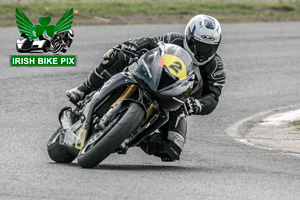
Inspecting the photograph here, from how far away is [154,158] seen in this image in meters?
8.00

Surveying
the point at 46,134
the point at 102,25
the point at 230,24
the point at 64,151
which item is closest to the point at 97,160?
the point at 64,151

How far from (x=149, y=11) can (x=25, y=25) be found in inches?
220

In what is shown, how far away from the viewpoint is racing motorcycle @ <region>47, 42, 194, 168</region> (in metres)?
6.34

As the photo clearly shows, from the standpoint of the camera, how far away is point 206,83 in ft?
25.3

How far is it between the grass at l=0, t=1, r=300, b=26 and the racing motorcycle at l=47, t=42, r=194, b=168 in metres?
12.1

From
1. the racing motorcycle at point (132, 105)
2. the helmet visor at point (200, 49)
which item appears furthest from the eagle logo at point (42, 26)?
Answer: the racing motorcycle at point (132, 105)

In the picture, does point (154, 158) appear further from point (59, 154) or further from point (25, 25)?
point (25, 25)

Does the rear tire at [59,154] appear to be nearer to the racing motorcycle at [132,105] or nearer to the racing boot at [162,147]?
the racing motorcycle at [132,105]

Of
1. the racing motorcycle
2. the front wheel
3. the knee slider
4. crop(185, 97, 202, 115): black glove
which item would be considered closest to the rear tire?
the racing motorcycle

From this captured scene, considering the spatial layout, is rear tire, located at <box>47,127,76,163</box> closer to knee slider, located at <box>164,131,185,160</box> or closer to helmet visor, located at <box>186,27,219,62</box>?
knee slider, located at <box>164,131,185,160</box>

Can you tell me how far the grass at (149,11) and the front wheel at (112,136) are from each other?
12524 millimetres

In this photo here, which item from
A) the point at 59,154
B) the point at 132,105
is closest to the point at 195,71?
the point at 132,105

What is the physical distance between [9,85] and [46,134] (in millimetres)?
3637

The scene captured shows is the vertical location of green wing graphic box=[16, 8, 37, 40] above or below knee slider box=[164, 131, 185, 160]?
below
